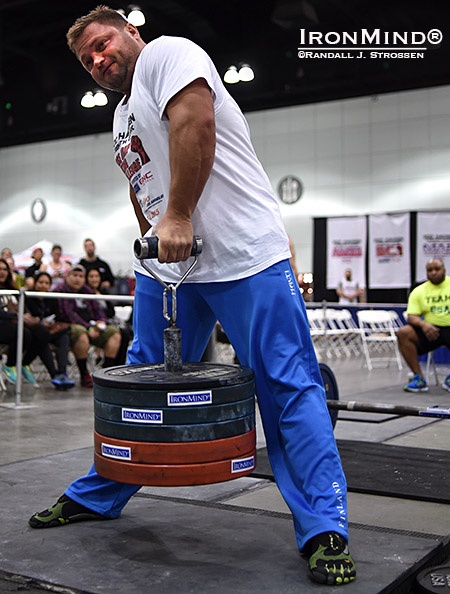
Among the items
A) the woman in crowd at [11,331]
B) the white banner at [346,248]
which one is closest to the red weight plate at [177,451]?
the woman in crowd at [11,331]

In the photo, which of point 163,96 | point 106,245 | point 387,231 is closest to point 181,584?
point 163,96

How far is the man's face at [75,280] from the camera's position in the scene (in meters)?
6.87

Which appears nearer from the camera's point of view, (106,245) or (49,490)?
(49,490)

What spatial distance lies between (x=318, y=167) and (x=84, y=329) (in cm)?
960

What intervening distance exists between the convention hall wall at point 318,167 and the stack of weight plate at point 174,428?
43.2 feet

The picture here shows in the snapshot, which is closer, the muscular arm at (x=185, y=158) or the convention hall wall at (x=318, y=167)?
the muscular arm at (x=185, y=158)

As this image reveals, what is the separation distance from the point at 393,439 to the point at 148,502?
1.89m

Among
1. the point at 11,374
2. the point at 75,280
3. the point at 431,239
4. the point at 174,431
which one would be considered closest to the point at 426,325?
the point at 75,280

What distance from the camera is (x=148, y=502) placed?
8.22 feet

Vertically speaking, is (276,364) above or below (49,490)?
above

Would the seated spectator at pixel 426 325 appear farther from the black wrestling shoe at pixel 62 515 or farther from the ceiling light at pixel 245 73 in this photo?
the ceiling light at pixel 245 73

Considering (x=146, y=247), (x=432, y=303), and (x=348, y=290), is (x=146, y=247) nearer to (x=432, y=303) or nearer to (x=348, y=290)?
(x=432, y=303)

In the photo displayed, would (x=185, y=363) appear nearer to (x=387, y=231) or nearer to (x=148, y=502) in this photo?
(x=148, y=502)

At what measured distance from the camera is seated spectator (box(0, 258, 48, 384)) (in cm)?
596
